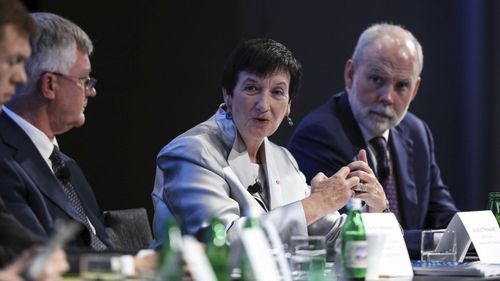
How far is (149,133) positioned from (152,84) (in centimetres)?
24

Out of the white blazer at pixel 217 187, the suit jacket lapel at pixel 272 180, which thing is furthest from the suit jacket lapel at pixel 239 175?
the suit jacket lapel at pixel 272 180

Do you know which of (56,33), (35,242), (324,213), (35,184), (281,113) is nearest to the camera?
(35,242)

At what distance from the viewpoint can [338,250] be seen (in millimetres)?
3002

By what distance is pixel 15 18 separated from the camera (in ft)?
8.36

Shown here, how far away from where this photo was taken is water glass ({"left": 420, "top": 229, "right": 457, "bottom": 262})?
146 inches

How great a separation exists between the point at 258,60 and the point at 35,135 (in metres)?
0.93

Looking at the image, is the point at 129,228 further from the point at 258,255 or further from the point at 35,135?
the point at 258,255

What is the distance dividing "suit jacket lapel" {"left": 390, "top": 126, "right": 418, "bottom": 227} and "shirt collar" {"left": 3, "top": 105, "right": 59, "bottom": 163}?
2.07 meters

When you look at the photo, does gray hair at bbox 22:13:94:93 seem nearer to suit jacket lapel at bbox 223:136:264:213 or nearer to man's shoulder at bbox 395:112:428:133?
suit jacket lapel at bbox 223:136:264:213

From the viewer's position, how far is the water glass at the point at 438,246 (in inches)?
146

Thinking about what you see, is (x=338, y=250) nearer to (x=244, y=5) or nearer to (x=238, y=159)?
(x=238, y=159)

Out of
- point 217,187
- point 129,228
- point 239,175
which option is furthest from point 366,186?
point 129,228

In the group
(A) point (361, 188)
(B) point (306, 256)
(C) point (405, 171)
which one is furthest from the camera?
(C) point (405, 171)

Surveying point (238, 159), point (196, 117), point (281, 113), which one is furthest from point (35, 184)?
point (196, 117)
